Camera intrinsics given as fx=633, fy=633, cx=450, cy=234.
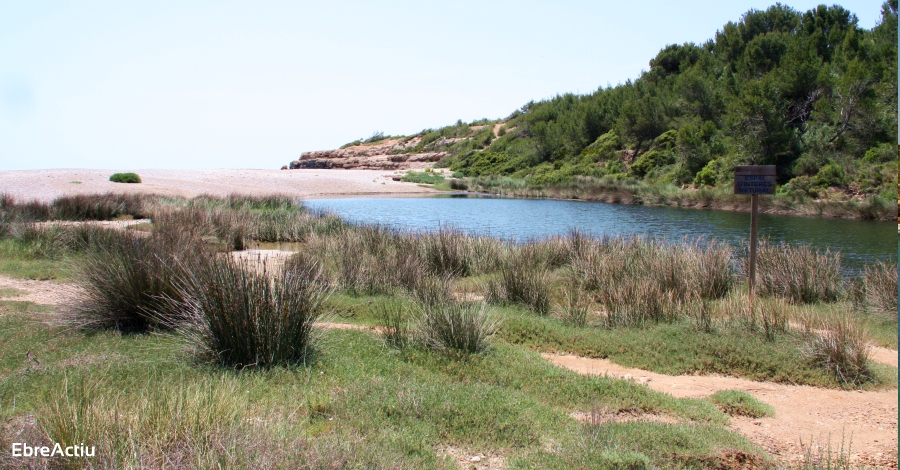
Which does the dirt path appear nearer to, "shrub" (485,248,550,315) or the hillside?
"shrub" (485,248,550,315)

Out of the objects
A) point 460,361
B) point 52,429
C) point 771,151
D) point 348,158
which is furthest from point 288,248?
point 348,158

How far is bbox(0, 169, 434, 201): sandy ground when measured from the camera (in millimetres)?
27531

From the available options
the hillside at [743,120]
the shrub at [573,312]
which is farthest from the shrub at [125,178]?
the shrub at [573,312]

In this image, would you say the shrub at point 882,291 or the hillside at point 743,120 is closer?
the shrub at point 882,291

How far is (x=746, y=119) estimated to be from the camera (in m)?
34.9

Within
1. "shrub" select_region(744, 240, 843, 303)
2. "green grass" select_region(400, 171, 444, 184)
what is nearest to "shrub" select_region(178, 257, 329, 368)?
"shrub" select_region(744, 240, 843, 303)

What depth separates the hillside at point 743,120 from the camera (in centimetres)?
3022

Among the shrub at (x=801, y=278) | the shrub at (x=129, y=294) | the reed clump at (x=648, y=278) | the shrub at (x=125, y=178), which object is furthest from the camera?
the shrub at (x=125, y=178)

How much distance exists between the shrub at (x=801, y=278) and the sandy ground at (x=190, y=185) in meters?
22.7

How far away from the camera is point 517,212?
93.9 ft

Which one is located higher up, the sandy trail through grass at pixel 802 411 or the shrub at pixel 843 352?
the shrub at pixel 843 352

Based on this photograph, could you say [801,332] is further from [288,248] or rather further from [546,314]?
[288,248]

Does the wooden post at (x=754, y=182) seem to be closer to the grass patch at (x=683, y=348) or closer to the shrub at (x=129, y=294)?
the grass patch at (x=683, y=348)

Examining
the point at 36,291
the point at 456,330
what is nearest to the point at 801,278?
the point at 456,330
